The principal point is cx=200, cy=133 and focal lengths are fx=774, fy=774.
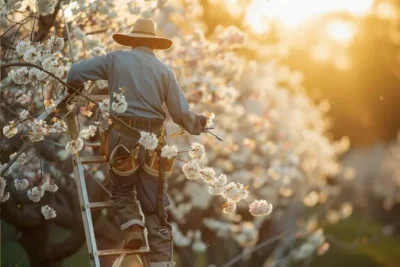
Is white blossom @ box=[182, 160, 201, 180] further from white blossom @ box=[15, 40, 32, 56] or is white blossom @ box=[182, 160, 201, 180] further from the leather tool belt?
white blossom @ box=[15, 40, 32, 56]

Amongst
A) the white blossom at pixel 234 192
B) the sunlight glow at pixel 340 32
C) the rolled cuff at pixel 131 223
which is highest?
the white blossom at pixel 234 192

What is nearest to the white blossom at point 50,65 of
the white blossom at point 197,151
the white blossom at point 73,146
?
the white blossom at point 73,146

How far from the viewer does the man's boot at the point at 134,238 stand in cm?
582

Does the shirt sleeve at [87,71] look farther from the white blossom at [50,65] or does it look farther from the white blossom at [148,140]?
the white blossom at [148,140]

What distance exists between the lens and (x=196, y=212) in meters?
14.9

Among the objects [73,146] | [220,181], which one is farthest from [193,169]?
[73,146]

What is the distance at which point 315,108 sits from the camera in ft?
77.2

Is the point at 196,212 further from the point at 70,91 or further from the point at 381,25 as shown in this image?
the point at 381,25

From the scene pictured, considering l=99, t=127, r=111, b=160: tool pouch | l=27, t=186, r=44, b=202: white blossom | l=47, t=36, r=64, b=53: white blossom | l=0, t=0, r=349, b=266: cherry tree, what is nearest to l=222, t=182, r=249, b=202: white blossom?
l=0, t=0, r=349, b=266: cherry tree

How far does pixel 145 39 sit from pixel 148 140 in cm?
98

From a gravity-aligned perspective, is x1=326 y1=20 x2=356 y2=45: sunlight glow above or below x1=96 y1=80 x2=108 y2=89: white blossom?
below

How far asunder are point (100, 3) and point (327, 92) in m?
26.8

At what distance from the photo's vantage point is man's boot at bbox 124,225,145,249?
229 inches

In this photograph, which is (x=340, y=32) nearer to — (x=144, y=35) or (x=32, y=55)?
(x=144, y=35)
